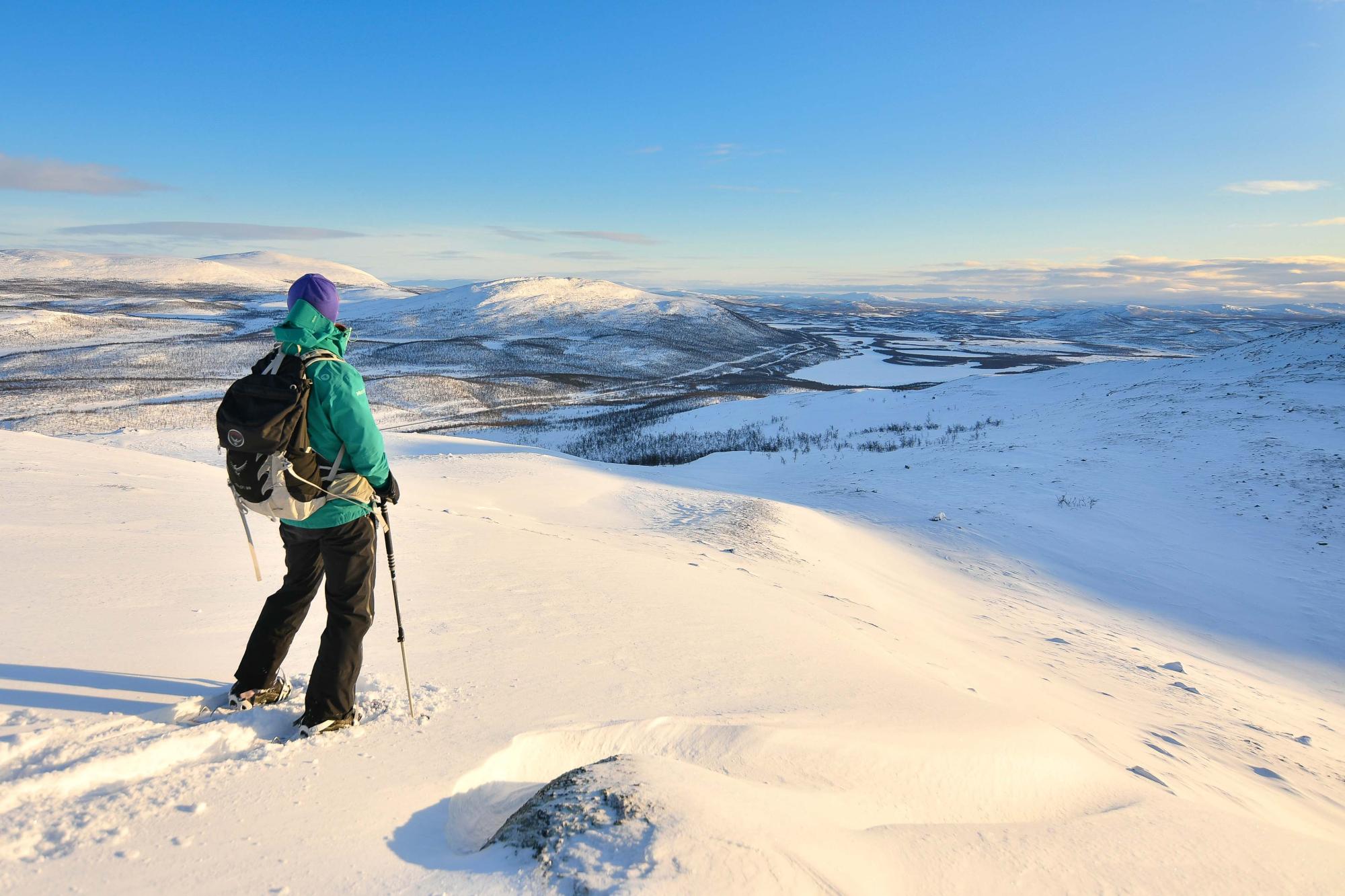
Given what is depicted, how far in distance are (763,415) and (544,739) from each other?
31.9 meters

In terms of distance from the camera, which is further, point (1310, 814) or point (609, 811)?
point (1310, 814)

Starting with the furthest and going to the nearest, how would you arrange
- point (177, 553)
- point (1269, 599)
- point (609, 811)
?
1. point (1269, 599)
2. point (177, 553)
3. point (609, 811)

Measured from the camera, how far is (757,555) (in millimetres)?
9398

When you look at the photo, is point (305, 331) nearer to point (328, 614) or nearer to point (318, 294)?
point (318, 294)

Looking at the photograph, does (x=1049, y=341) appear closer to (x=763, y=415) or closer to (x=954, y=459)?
(x=763, y=415)

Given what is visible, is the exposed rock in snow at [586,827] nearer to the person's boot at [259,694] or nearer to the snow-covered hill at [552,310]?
the person's boot at [259,694]

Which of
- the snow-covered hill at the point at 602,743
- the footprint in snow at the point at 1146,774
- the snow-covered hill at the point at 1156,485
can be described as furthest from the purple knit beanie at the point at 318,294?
the snow-covered hill at the point at 1156,485

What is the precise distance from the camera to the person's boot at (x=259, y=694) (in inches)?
124

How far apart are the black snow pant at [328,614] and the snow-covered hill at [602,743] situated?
0.21m

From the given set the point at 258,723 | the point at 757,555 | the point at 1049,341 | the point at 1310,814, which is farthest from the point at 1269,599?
the point at 1049,341

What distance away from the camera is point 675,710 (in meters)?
3.71

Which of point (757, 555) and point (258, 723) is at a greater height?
point (258, 723)

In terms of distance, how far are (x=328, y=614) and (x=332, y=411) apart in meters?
0.96

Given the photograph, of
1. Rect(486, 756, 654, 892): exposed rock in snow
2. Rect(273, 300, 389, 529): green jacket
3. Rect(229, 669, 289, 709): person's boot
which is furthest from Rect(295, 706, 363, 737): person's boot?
Rect(486, 756, 654, 892): exposed rock in snow
